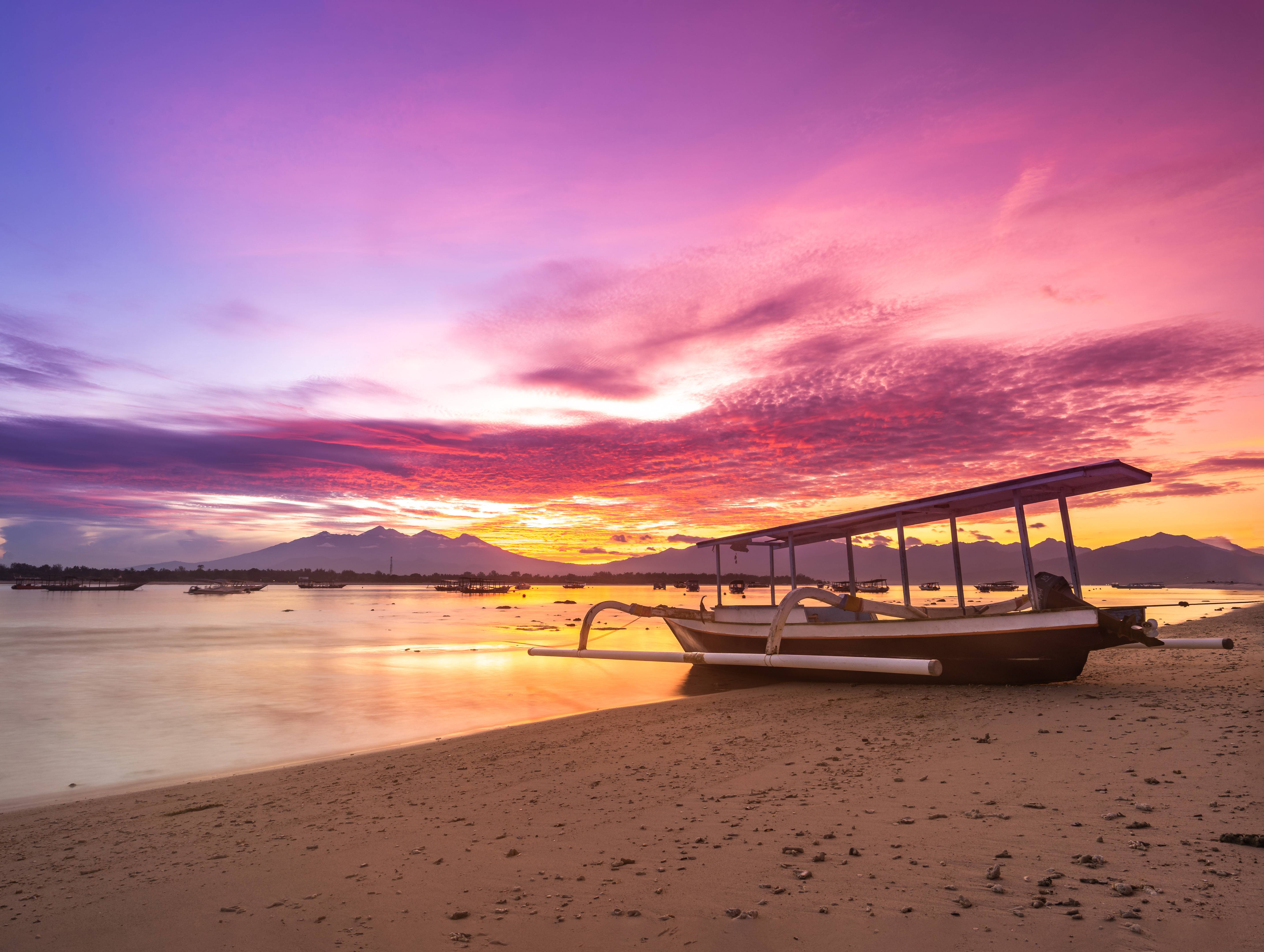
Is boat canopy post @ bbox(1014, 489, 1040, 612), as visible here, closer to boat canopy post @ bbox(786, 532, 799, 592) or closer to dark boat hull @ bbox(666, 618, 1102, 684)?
dark boat hull @ bbox(666, 618, 1102, 684)

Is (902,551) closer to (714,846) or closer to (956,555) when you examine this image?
(956,555)

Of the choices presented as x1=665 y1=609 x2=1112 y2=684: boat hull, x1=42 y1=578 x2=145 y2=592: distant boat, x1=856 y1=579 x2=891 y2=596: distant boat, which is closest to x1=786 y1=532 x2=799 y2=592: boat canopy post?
x1=665 y1=609 x2=1112 y2=684: boat hull

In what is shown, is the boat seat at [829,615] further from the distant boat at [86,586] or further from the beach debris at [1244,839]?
the distant boat at [86,586]

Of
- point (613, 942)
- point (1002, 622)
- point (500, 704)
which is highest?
point (1002, 622)

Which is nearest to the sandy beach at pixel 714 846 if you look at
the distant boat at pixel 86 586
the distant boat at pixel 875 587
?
the distant boat at pixel 875 587

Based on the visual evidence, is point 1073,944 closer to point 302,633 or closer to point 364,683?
point 364,683

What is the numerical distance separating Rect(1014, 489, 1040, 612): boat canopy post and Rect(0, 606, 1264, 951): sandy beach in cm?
359

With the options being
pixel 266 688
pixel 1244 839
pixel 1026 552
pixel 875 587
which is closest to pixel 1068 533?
pixel 1026 552

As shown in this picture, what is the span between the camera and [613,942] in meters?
5.00

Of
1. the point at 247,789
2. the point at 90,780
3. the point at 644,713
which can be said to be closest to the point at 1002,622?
the point at 644,713

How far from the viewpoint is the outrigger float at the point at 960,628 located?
541 inches

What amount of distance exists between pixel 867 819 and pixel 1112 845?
2.11m

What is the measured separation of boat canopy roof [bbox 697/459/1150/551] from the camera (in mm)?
14352

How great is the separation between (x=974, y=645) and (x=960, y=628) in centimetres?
47
